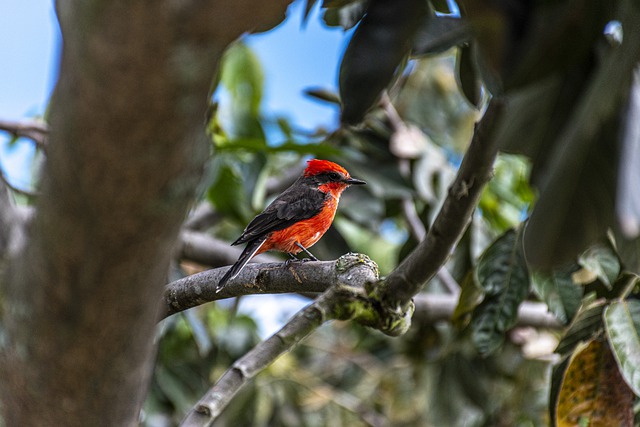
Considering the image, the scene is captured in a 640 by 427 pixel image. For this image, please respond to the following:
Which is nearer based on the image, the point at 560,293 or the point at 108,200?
the point at 108,200

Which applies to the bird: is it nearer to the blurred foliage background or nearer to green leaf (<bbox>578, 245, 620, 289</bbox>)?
the blurred foliage background

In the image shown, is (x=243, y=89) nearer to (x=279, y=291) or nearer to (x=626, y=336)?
(x=279, y=291)

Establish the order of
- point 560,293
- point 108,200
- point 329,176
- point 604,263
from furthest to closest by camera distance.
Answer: point 329,176
point 560,293
point 604,263
point 108,200

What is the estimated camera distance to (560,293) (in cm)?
A: 326

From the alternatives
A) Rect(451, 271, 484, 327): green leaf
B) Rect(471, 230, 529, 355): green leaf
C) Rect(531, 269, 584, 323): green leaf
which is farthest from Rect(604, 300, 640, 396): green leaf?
Rect(451, 271, 484, 327): green leaf

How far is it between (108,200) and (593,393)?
7.26 feet

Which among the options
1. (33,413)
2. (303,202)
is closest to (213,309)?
(303,202)

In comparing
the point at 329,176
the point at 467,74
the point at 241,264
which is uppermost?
the point at 467,74

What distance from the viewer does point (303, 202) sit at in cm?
405

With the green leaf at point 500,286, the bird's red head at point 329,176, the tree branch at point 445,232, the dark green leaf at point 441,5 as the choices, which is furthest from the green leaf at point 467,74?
the bird's red head at point 329,176

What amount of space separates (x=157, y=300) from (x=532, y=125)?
71 cm

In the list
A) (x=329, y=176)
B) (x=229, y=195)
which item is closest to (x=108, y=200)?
(x=329, y=176)

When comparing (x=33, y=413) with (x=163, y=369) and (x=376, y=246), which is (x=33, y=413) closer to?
(x=163, y=369)

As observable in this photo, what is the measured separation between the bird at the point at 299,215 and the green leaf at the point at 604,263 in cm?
125
